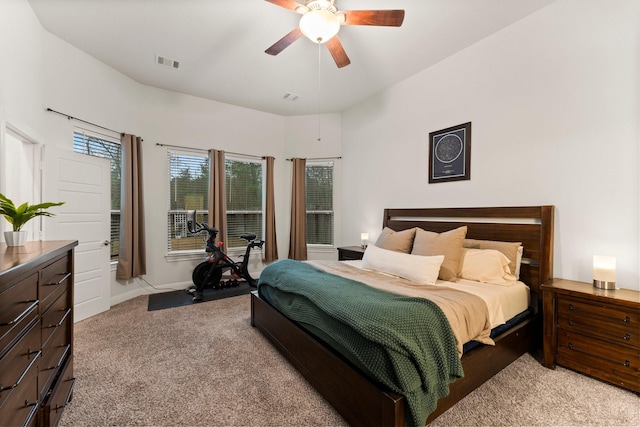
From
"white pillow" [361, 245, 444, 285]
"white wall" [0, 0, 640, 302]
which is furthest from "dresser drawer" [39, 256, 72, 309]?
"white pillow" [361, 245, 444, 285]

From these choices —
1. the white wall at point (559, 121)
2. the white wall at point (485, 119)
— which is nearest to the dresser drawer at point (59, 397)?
the white wall at point (485, 119)

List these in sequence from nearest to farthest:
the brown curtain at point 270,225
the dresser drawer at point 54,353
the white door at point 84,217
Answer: the dresser drawer at point 54,353 < the white door at point 84,217 < the brown curtain at point 270,225

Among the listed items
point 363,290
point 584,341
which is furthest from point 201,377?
point 584,341

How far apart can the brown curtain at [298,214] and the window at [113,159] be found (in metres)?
2.76

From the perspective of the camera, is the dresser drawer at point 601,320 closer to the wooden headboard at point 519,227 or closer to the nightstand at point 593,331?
the nightstand at point 593,331

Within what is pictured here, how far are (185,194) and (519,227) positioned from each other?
475 cm

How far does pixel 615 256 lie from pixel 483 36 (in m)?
2.53

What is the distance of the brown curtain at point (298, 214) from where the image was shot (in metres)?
5.27

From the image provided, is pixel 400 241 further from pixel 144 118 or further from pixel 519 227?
pixel 144 118

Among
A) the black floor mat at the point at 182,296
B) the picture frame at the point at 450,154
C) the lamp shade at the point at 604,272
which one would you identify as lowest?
the black floor mat at the point at 182,296

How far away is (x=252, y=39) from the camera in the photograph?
121 inches

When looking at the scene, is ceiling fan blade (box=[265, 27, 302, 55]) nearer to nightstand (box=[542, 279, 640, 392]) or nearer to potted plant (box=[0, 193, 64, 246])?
potted plant (box=[0, 193, 64, 246])

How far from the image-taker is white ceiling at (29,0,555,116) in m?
2.59

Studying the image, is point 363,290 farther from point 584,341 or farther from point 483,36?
point 483,36
